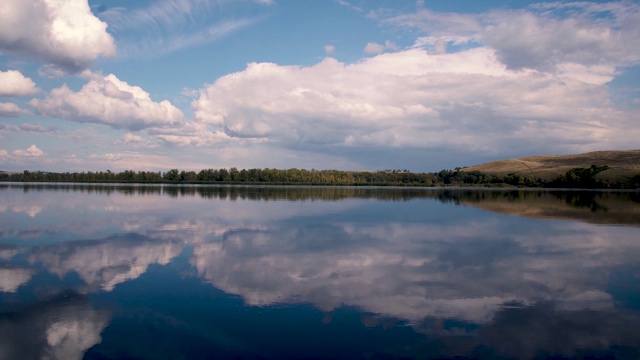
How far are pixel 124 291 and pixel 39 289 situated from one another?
208cm

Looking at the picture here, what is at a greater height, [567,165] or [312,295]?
[567,165]

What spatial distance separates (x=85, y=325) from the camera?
8750mm

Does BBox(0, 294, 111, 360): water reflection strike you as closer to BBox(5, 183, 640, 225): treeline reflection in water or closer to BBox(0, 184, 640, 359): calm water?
BBox(0, 184, 640, 359): calm water

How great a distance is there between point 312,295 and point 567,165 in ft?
507

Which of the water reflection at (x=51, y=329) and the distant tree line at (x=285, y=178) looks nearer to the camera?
the water reflection at (x=51, y=329)

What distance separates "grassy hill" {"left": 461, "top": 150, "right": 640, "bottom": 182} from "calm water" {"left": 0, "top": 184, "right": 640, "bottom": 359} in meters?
109

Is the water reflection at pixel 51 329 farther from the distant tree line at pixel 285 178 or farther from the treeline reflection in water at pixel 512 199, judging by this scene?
the distant tree line at pixel 285 178

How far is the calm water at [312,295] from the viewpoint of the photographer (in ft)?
26.3

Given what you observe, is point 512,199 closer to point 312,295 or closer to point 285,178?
point 312,295

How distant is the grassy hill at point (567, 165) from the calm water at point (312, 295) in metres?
109

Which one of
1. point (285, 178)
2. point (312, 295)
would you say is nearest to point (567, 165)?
point (285, 178)

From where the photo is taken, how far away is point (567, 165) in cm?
14375

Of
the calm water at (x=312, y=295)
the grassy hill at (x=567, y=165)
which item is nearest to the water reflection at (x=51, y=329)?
the calm water at (x=312, y=295)

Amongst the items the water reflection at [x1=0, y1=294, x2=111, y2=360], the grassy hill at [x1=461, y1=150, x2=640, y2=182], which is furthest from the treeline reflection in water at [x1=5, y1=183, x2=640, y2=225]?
the grassy hill at [x1=461, y1=150, x2=640, y2=182]
